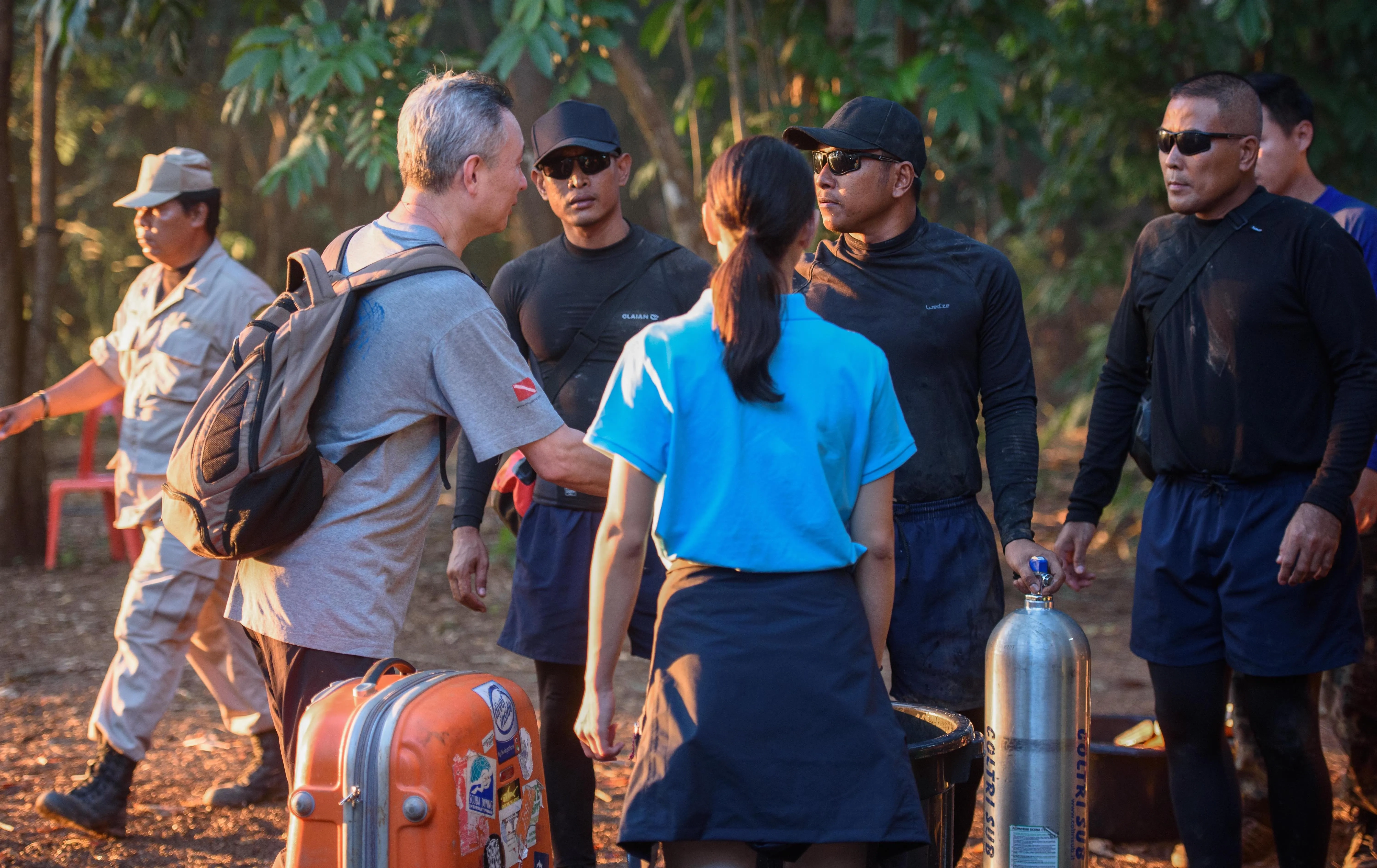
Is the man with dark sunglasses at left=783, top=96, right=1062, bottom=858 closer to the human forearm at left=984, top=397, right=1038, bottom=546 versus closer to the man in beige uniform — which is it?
the human forearm at left=984, top=397, right=1038, bottom=546

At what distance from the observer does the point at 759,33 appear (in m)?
7.62

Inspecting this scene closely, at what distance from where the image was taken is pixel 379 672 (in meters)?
2.64

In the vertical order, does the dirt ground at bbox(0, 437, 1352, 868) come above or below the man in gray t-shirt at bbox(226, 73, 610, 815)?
below

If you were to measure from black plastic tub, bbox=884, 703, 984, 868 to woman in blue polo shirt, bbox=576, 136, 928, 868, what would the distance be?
378 millimetres

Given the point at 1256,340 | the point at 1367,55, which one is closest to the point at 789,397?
the point at 1256,340

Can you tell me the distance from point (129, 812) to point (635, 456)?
342 centimetres

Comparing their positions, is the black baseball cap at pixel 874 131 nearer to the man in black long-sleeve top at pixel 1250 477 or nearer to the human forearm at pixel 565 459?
the man in black long-sleeve top at pixel 1250 477

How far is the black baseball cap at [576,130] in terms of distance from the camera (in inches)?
157

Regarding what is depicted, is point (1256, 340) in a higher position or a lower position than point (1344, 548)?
higher

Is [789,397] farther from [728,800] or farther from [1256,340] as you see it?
[1256,340]

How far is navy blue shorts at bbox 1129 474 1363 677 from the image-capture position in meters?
3.31

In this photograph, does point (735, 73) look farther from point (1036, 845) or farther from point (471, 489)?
point (1036, 845)

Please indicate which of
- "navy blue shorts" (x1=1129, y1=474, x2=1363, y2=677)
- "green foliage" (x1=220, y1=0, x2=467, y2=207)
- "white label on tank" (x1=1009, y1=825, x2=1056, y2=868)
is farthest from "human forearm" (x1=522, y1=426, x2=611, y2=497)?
"green foliage" (x1=220, y1=0, x2=467, y2=207)

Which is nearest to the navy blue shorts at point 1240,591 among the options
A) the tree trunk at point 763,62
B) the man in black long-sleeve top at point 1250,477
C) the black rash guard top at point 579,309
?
the man in black long-sleeve top at point 1250,477
